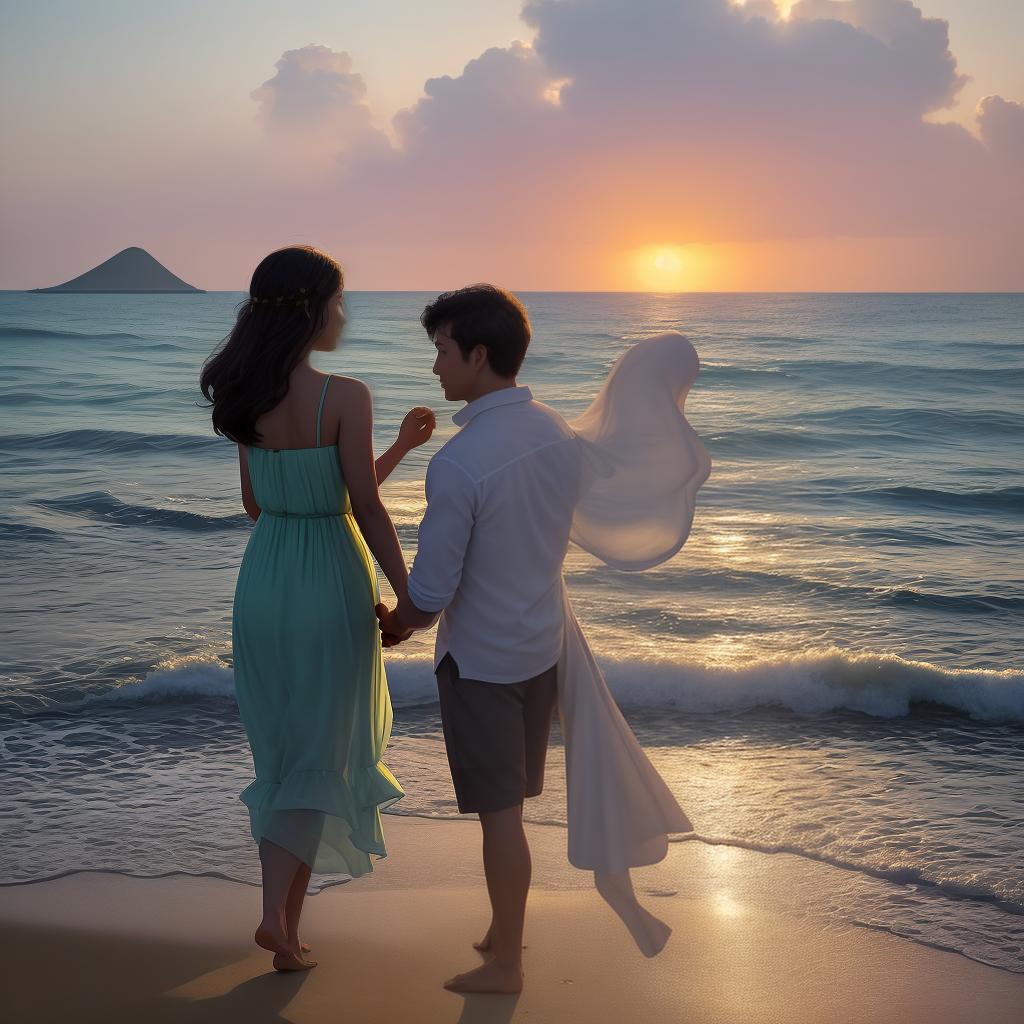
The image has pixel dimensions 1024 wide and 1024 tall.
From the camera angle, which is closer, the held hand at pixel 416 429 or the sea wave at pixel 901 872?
the held hand at pixel 416 429

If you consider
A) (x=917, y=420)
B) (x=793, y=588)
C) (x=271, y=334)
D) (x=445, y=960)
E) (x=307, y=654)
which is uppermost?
(x=271, y=334)

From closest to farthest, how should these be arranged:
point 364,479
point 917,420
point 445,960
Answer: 1. point 364,479
2. point 445,960
3. point 917,420

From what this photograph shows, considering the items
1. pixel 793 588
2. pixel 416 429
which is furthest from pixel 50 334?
pixel 416 429

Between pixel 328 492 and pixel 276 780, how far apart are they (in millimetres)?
801

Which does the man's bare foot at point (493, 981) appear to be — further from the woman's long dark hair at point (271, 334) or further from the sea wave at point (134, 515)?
the sea wave at point (134, 515)

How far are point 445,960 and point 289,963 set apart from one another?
444 millimetres

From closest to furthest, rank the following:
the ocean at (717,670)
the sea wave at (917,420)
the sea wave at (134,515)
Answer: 1. the ocean at (717,670)
2. the sea wave at (134,515)
3. the sea wave at (917,420)

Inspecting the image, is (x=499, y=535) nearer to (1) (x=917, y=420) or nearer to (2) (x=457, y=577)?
(2) (x=457, y=577)

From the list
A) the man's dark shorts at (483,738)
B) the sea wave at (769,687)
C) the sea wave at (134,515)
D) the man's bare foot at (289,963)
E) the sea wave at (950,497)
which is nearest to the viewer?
the man's dark shorts at (483,738)

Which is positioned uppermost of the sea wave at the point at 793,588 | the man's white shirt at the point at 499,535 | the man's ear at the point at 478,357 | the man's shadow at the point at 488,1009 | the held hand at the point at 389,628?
the man's ear at the point at 478,357

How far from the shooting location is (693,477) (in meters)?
3.00

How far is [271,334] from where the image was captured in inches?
109

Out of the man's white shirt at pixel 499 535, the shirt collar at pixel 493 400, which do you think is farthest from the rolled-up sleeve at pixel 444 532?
the shirt collar at pixel 493 400

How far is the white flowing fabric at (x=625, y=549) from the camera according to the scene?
2.88 meters
